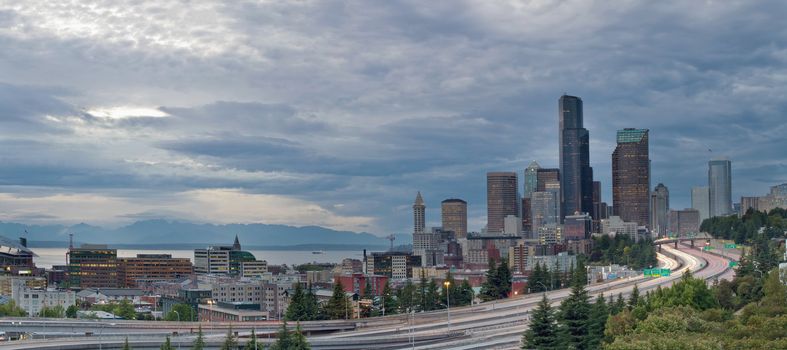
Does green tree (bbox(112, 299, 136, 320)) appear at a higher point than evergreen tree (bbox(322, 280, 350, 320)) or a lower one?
lower

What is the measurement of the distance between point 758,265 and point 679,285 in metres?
28.7

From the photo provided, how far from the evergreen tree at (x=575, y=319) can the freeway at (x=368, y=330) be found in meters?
12.4

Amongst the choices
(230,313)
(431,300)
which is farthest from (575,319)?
(230,313)

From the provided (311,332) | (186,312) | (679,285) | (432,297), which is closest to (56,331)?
(311,332)

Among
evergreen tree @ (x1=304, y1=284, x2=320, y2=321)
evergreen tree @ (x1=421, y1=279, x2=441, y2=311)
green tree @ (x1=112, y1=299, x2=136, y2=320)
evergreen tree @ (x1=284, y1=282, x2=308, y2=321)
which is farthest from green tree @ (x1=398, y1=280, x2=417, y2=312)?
green tree @ (x1=112, y1=299, x2=136, y2=320)

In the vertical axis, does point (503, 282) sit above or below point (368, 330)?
above

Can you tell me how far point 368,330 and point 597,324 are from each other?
34322 mm

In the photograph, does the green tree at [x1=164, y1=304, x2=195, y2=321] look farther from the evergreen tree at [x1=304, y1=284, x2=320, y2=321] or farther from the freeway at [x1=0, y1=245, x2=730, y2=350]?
the evergreen tree at [x1=304, y1=284, x2=320, y2=321]

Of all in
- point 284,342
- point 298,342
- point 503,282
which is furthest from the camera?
point 503,282

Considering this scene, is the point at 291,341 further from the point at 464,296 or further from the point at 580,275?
the point at 464,296

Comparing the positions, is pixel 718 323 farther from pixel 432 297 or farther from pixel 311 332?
pixel 432 297

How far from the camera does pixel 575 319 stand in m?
76.4

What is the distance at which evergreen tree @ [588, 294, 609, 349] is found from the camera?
255 ft

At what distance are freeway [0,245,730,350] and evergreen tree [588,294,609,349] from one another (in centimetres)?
985
